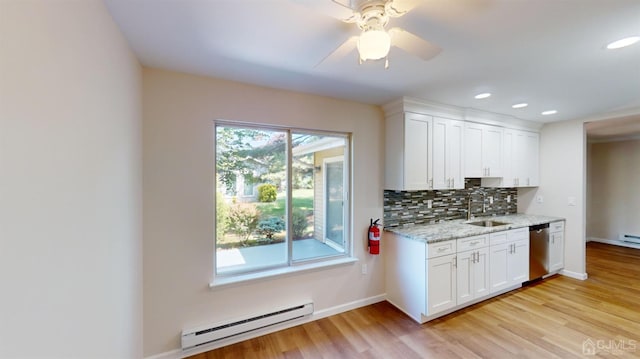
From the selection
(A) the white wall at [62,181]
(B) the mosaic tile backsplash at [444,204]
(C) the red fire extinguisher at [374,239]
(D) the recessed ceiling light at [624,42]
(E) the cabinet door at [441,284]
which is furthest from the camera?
(B) the mosaic tile backsplash at [444,204]

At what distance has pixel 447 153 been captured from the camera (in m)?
3.20

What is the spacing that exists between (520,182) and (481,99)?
1956 mm

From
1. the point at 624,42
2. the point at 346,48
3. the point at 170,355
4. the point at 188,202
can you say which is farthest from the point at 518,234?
the point at 170,355

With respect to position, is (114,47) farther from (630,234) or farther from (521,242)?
(630,234)

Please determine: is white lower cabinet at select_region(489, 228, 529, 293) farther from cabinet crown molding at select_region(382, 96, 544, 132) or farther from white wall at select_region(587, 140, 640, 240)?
white wall at select_region(587, 140, 640, 240)

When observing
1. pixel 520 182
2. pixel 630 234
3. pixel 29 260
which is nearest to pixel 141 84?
pixel 29 260

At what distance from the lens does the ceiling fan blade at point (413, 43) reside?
1.24 metres

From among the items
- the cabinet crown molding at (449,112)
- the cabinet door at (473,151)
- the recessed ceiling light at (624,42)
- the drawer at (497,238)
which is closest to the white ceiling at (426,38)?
the recessed ceiling light at (624,42)

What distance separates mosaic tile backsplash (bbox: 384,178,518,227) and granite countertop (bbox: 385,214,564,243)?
0.11 metres

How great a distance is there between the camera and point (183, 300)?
2203 millimetres

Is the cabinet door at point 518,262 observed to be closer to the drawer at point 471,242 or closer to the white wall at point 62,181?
the drawer at point 471,242

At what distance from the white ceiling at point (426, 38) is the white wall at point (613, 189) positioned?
3.94 meters

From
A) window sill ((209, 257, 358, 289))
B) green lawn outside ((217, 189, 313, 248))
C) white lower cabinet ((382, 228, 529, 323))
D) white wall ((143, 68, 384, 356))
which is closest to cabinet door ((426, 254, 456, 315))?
white lower cabinet ((382, 228, 529, 323))

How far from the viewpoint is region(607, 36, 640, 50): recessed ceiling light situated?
1.64 m
